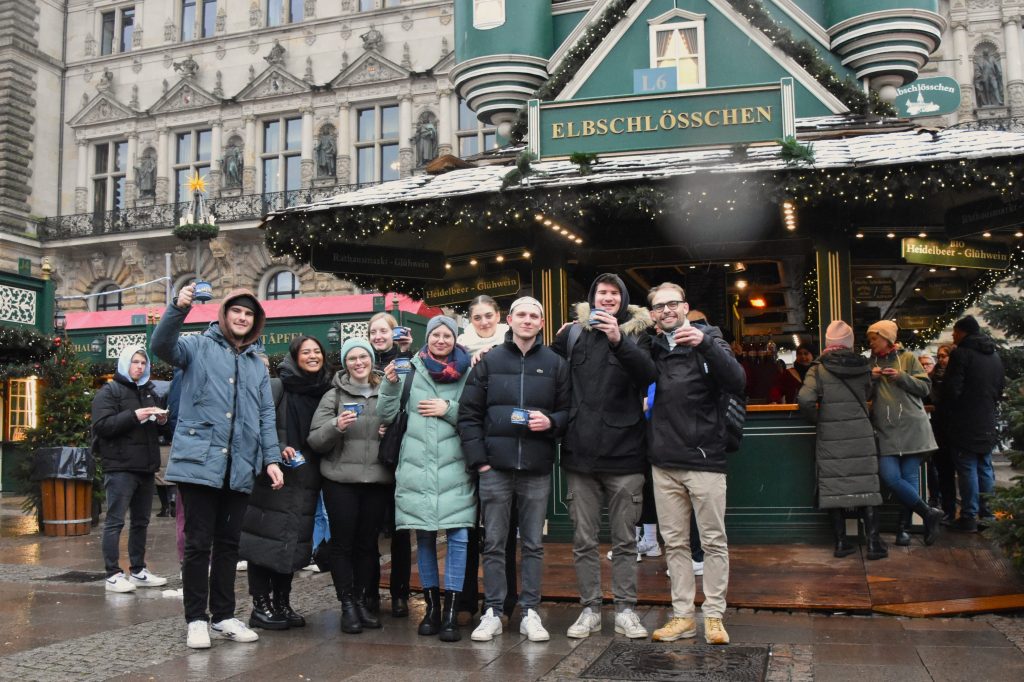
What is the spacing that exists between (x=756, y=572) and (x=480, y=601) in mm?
2125

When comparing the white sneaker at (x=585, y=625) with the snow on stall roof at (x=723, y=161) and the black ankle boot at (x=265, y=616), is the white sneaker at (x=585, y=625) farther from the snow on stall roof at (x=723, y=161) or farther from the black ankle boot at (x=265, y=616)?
the snow on stall roof at (x=723, y=161)

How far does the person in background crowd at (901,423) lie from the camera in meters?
8.05

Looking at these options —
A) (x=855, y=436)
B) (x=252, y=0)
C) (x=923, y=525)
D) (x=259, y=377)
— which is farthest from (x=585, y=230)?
(x=252, y=0)

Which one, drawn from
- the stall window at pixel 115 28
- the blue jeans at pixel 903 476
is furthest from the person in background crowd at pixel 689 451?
the stall window at pixel 115 28

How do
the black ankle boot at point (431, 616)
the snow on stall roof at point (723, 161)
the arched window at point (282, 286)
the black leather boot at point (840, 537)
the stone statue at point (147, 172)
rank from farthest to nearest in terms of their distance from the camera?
1. the stone statue at point (147, 172)
2. the arched window at point (282, 286)
3. the snow on stall roof at point (723, 161)
4. the black leather boot at point (840, 537)
5. the black ankle boot at point (431, 616)

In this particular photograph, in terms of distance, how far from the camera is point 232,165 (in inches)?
1352

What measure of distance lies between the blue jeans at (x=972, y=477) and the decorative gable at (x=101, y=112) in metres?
33.4

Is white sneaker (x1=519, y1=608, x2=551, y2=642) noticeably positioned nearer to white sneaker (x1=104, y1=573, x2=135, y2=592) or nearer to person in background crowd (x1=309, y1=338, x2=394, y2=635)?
person in background crowd (x1=309, y1=338, x2=394, y2=635)

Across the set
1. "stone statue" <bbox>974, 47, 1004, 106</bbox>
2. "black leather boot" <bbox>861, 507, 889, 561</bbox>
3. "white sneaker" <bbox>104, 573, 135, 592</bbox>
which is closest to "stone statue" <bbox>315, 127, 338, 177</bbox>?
"stone statue" <bbox>974, 47, 1004, 106</bbox>

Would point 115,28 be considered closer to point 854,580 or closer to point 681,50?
point 681,50

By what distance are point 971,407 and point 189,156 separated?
3163 cm

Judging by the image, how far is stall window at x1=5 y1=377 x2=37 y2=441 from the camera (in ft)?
65.2

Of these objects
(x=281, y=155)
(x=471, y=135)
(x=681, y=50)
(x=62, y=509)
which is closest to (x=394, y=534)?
(x=62, y=509)

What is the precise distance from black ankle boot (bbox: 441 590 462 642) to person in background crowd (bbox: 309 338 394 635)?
0.56 m
